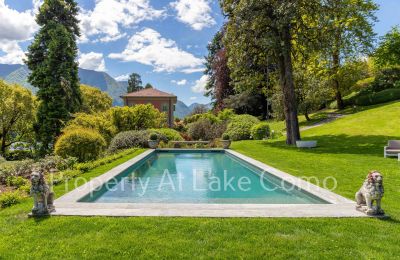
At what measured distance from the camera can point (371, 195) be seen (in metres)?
5.19

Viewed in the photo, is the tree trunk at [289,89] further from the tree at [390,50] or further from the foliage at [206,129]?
the foliage at [206,129]

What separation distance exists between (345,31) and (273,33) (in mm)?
8181

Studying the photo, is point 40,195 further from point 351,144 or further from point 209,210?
point 351,144

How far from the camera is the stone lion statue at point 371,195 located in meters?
5.06

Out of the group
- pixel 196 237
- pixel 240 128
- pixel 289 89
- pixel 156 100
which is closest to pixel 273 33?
pixel 289 89

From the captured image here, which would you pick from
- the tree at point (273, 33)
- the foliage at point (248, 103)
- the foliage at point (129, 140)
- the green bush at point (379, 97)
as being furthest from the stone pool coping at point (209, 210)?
the foliage at point (248, 103)

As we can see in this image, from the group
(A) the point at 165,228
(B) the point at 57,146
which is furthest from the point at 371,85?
(A) the point at 165,228

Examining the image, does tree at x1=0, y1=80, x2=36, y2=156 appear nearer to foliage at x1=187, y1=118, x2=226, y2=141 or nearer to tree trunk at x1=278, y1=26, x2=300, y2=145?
foliage at x1=187, y1=118, x2=226, y2=141

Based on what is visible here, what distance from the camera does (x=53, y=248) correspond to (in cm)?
426

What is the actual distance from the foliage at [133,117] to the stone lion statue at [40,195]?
1756cm

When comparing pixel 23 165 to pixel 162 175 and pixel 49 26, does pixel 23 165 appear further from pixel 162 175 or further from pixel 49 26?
pixel 49 26

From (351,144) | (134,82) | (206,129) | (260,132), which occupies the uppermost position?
(134,82)

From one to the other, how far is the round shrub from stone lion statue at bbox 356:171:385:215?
10.9m

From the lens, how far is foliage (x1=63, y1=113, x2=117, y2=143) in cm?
1784
